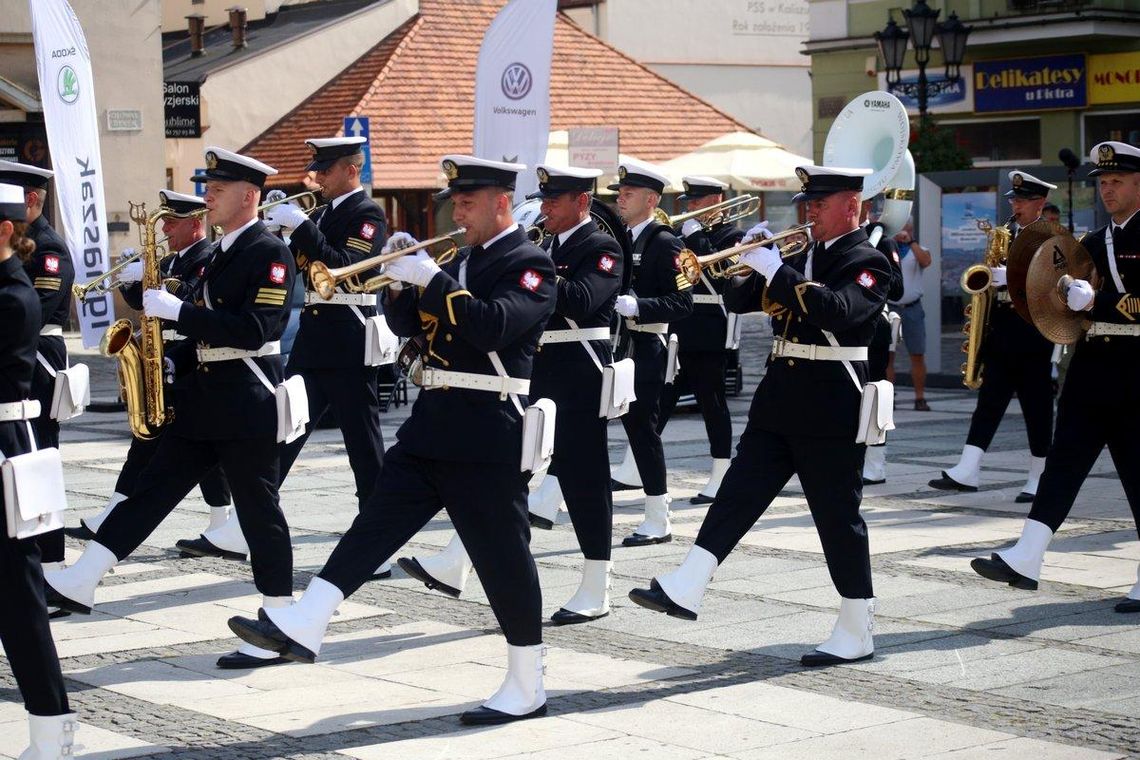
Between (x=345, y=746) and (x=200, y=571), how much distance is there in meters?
3.40

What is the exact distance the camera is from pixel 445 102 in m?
28.9

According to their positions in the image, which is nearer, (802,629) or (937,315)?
(802,629)

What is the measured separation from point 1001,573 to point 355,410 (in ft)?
10.6

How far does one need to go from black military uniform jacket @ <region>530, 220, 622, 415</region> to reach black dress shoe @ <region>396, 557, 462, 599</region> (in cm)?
97

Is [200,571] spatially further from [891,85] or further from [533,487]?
[891,85]

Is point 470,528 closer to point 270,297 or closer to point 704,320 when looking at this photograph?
point 270,297

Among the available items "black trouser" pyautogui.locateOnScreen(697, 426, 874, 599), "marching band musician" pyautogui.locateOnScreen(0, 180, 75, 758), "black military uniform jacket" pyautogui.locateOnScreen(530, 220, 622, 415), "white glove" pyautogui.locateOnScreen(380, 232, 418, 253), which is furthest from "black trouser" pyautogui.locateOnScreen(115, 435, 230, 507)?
"marching band musician" pyautogui.locateOnScreen(0, 180, 75, 758)

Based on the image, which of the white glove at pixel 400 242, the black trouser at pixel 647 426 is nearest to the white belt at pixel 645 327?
the black trouser at pixel 647 426

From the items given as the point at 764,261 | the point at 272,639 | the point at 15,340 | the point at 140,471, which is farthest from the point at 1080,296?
the point at 140,471

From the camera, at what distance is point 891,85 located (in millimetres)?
23328

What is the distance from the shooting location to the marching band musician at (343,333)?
8867 millimetres

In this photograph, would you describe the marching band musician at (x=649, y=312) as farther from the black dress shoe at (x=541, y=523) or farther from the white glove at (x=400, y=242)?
the white glove at (x=400, y=242)

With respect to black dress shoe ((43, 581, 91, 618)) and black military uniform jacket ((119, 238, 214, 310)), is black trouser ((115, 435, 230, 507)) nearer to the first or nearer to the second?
black military uniform jacket ((119, 238, 214, 310))

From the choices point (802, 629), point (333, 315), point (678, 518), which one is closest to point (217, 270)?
point (333, 315)
